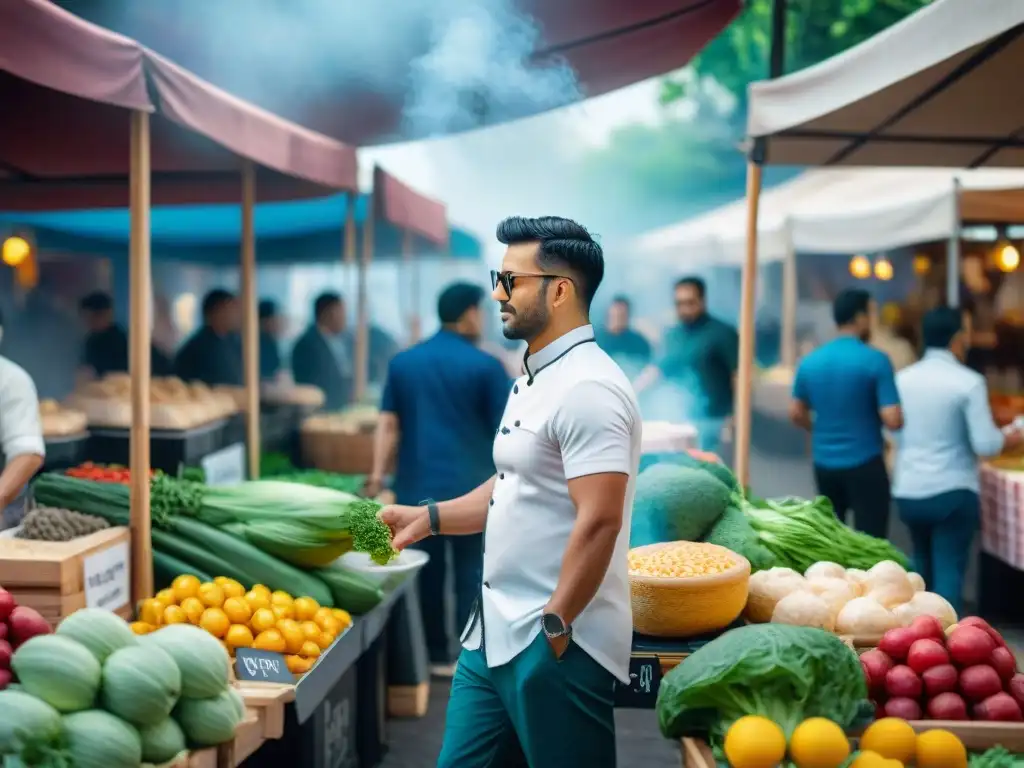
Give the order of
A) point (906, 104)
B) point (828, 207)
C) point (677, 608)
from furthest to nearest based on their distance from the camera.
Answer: point (828, 207) → point (906, 104) → point (677, 608)

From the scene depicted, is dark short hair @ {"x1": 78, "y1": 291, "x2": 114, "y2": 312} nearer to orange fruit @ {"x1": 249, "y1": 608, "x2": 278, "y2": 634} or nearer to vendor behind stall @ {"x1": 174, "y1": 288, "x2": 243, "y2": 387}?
A: vendor behind stall @ {"x1": 174, "y1": 288, "x2": 243, "y2": 387}

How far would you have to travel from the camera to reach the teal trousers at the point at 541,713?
2.57 m

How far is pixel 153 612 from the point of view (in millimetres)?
4117

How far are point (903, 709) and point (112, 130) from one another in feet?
17.2

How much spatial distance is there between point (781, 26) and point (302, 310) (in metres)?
24.6

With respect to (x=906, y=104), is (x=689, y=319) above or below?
below

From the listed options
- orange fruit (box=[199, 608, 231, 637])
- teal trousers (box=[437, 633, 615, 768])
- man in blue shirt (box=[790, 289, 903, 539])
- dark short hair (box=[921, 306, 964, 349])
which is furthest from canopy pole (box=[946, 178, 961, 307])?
teal trousers (box=[437, 633, 615, 768])

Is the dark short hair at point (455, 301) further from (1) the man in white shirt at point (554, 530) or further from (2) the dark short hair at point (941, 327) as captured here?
(1) the man in white shirt at point (554, 530)

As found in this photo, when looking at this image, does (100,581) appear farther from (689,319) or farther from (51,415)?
(689,319)

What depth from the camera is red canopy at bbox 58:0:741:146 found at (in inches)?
304

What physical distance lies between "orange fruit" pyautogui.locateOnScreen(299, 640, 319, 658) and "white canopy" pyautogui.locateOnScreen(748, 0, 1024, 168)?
3267 millimetres

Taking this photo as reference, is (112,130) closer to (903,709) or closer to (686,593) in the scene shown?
(686,593)

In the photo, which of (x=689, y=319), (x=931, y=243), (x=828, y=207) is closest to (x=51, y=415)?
(x=689, y=319)

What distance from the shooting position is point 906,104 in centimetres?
534
